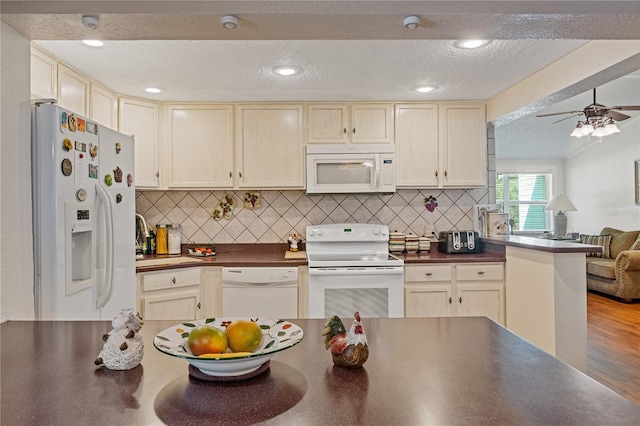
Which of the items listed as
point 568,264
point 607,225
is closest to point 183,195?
point 568,264

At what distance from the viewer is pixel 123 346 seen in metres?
0.97

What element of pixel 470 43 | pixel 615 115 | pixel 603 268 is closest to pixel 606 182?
pixel 603 268

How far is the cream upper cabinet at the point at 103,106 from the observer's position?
2.91m

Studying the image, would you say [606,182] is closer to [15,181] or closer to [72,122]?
[72,122]

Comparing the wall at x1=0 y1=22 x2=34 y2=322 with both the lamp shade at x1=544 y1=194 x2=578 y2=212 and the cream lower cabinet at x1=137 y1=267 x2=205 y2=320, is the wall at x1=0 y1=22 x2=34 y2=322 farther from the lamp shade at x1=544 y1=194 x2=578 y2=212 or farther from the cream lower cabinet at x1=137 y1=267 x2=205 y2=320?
the lamp shade at x1=544 y1=194 x2=578 y2=212

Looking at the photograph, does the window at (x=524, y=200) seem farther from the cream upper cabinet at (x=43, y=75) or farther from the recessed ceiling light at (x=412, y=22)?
the cream upper cabinet at (x=43, y=75)

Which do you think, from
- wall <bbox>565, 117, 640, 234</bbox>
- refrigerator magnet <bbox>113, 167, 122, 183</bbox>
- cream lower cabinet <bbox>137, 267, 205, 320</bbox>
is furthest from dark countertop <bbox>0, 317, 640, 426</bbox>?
wall <bbox>565, 117, 640, 234</bbox>

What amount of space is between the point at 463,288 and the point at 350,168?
1.28 m

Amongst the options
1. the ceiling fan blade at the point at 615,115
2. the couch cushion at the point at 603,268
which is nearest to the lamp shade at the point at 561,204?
the couch cushion at the point at 603,268

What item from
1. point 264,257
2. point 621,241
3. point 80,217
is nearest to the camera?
point 80,217

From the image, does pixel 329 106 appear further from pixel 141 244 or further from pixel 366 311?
pixel 141 244

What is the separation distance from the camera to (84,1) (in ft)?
4.54

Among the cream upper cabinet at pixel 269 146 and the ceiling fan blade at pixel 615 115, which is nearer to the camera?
the cream upper cabinet at pixel 269 146

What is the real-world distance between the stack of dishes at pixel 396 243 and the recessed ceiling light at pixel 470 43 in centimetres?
166
